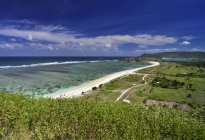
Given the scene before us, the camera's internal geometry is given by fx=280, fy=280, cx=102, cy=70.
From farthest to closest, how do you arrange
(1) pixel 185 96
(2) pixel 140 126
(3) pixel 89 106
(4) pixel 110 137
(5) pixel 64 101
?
(1) pixel 185 96 < (5) pixel 64 101 < (3) pixel 89 106 < (2) pixel 140 126 < (4) pixel 110 137

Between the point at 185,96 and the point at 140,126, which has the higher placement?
the point at 140,126

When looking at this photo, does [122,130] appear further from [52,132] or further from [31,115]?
[31,115]

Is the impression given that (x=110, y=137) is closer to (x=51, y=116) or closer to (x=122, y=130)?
(x=122, y=130)

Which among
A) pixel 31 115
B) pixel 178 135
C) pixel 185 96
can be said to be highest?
pixel 31 115

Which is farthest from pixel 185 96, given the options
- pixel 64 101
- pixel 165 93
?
pixel 64 101

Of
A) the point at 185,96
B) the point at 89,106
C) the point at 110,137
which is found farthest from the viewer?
the point at 185,96

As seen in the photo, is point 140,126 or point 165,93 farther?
point 165,93
